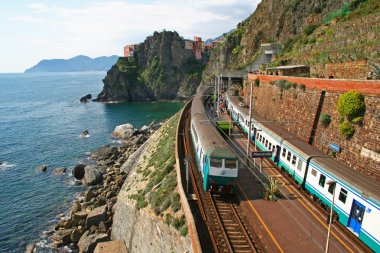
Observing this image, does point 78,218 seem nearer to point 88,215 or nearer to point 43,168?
point 88,215

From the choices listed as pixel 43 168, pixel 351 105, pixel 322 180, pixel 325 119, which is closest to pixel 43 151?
pixel 43 168

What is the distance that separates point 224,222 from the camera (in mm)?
16281

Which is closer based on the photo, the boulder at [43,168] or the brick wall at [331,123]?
the brick wall at [331,123]

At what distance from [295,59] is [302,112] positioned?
1996 cm

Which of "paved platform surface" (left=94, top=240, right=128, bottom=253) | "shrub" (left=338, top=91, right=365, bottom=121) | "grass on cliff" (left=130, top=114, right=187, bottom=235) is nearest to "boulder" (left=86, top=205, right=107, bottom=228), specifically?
"paved platform surface" (left=94, top=240, right=128, bottom=253)

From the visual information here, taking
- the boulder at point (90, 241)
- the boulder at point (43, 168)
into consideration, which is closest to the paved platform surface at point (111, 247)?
the boulder at point (90, 241)

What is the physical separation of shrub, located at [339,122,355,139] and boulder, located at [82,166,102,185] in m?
32.3

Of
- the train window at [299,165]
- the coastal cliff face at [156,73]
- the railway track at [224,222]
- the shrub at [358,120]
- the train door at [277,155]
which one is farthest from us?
the coastal cliff face at [156,73]

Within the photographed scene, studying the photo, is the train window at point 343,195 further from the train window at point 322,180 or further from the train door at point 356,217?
the train window at point 322,180

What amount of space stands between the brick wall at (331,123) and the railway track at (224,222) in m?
8.59

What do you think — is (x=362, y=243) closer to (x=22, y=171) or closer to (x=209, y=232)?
(x=209, y=232)

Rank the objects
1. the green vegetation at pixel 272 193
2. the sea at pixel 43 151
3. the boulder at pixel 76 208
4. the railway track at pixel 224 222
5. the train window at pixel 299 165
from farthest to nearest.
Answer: the boulder at pixel 76 208 < the sea at pixel 43 151 < the train window at pixel 299 165 < the green vegetation at pixel 272 193 < the railway track at pixel 224 222

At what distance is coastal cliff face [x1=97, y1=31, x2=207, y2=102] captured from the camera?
12362 centimetres

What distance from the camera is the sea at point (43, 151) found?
31.8m
